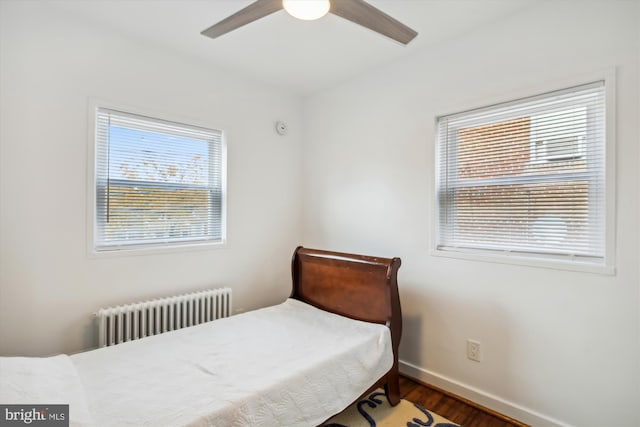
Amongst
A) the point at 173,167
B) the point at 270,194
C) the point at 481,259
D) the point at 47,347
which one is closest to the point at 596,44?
the point at 481,259

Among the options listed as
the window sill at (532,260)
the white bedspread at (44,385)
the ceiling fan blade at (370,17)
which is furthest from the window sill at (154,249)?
the ceiling fan blade at (370,17)

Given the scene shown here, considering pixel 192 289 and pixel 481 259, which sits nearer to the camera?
pixel 481 259

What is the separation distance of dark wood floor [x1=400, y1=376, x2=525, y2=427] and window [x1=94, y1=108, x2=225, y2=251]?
198 cm

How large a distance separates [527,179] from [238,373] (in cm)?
204

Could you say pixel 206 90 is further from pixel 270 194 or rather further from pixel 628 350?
pixel 628 350

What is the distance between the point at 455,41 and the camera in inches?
91.4

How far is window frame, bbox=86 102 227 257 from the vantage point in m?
2.17

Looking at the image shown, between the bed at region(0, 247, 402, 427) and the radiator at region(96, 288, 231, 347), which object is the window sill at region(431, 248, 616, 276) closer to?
the bed at region(0, 247, 402, 427)

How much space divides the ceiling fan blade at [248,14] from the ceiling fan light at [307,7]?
5cm

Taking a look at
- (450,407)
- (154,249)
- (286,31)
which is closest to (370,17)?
(286,31)

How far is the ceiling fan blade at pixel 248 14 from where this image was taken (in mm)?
1479

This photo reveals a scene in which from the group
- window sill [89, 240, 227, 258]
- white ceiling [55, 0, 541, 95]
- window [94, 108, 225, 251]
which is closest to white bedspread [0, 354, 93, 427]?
window sill [89, 240, 227, 258]

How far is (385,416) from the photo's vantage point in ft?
6.67

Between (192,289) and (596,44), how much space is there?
10.2 ft
